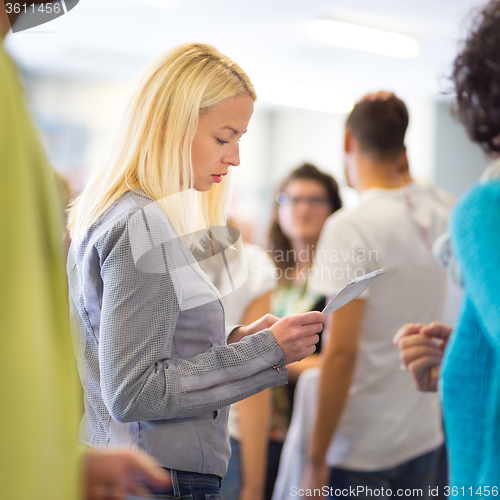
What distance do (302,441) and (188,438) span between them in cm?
69

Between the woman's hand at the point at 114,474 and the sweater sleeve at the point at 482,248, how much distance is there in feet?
1.26

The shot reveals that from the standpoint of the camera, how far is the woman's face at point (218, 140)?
2.26 feet

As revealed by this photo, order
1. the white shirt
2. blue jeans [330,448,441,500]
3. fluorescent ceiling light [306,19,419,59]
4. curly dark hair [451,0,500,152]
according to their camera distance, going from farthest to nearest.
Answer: fluorescent ceiling light [306,19,419,59], blue jeans [330,448,441,500], the white shirt, curly dark hair [451,0,500,152]

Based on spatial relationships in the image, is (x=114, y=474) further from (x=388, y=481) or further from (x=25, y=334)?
(x=388, y=481)

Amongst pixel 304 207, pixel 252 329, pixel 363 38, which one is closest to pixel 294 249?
pixel 304 207

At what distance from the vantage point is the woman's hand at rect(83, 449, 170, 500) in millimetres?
401

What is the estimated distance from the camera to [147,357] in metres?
0.63

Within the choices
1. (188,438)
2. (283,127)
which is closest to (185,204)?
(188,438)

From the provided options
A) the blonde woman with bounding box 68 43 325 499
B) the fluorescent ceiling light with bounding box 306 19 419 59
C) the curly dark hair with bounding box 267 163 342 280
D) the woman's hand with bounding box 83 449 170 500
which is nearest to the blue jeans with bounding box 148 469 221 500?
the blonde woman with bounding box 68 43 325 499

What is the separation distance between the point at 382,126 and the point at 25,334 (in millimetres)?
1102

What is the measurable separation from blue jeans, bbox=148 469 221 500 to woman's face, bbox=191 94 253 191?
1.26 feet

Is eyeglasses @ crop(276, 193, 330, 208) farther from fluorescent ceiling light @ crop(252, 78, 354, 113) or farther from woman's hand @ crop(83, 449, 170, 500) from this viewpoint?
fluorescent ceiling light @ crop(252, 78, 354, 113)

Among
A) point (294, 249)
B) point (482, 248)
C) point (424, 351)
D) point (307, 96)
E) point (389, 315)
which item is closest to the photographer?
point (482, 248)

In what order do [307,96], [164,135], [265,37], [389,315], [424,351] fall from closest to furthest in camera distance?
[164,135] < [424,351] < [389,315] < [265,37] < [307,96]
